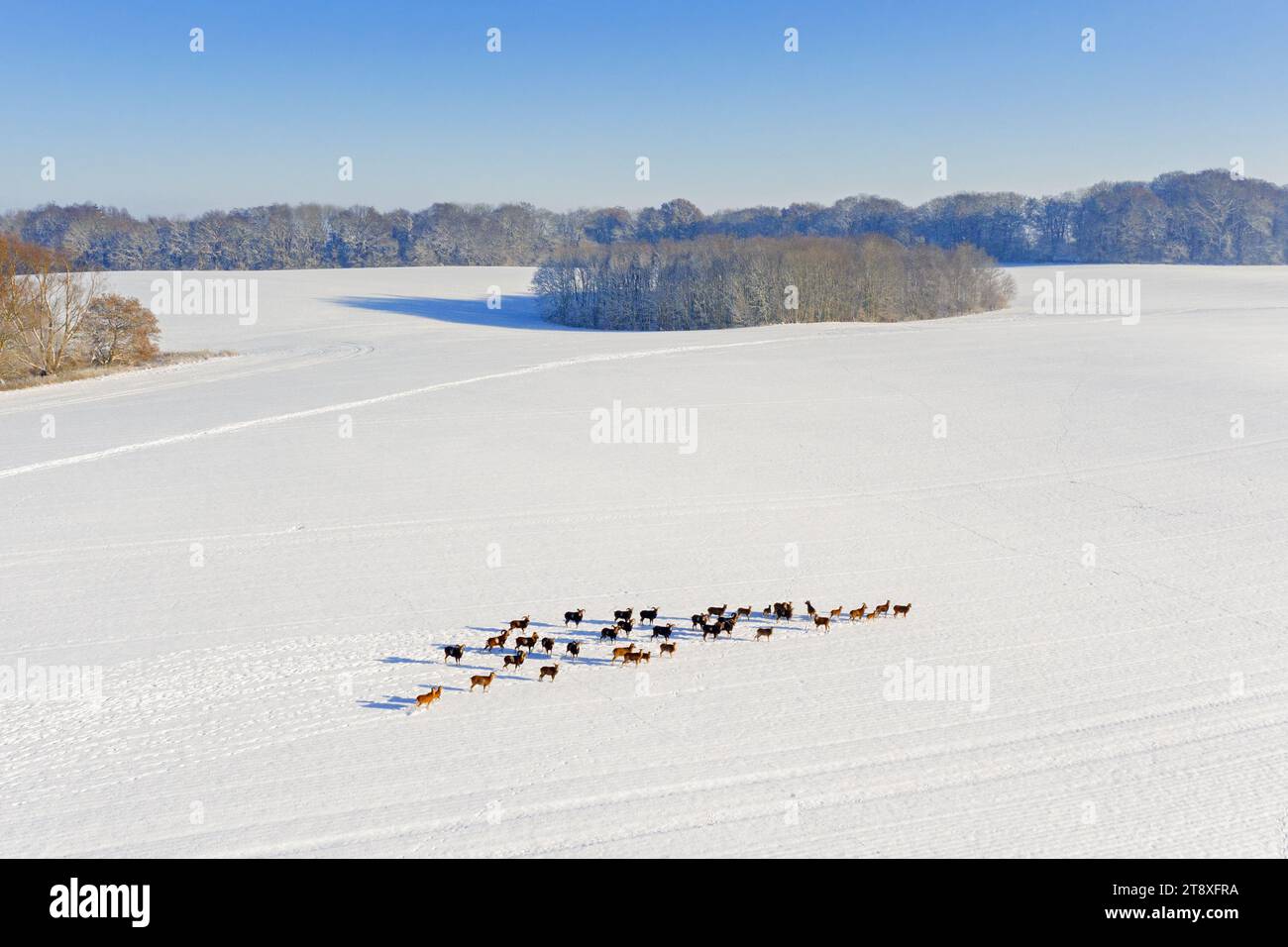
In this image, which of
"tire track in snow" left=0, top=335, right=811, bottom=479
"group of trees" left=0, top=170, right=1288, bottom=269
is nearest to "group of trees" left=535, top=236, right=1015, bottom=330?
"tire track in snow" left=0, top=335, right=811, bottom=479

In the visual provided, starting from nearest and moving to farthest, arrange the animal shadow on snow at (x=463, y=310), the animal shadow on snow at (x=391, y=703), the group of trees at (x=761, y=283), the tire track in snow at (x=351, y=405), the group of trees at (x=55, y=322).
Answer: the animal shadow on snow at (x=391, y=703) → the tire track in snow at (x=351, y=405) → the group of trees at (x=55, y=322) → the animal shadow on snow at (x=463, y=310) → the group of trees at (x=761, y=283)

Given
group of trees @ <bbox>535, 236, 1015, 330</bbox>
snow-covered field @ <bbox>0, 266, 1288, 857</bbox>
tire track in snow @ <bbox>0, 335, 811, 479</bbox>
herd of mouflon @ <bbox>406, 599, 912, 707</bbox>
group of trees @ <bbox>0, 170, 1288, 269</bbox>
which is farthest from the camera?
group of trees @ <bbox>0, 170, 1288, 269</bbox>

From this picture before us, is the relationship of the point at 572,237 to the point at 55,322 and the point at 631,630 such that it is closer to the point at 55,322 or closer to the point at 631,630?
the point at 55,322

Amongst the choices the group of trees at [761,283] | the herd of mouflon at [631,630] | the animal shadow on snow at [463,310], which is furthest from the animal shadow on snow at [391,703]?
the group of trees at [761,283]

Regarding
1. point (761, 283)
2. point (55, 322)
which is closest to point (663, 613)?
point (55, 322)

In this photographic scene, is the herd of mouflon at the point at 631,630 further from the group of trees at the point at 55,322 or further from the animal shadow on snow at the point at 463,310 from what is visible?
the animal shadow on snow at the point at 463,310

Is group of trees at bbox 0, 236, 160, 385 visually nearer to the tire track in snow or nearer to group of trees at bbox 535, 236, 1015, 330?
the tire track in snow
